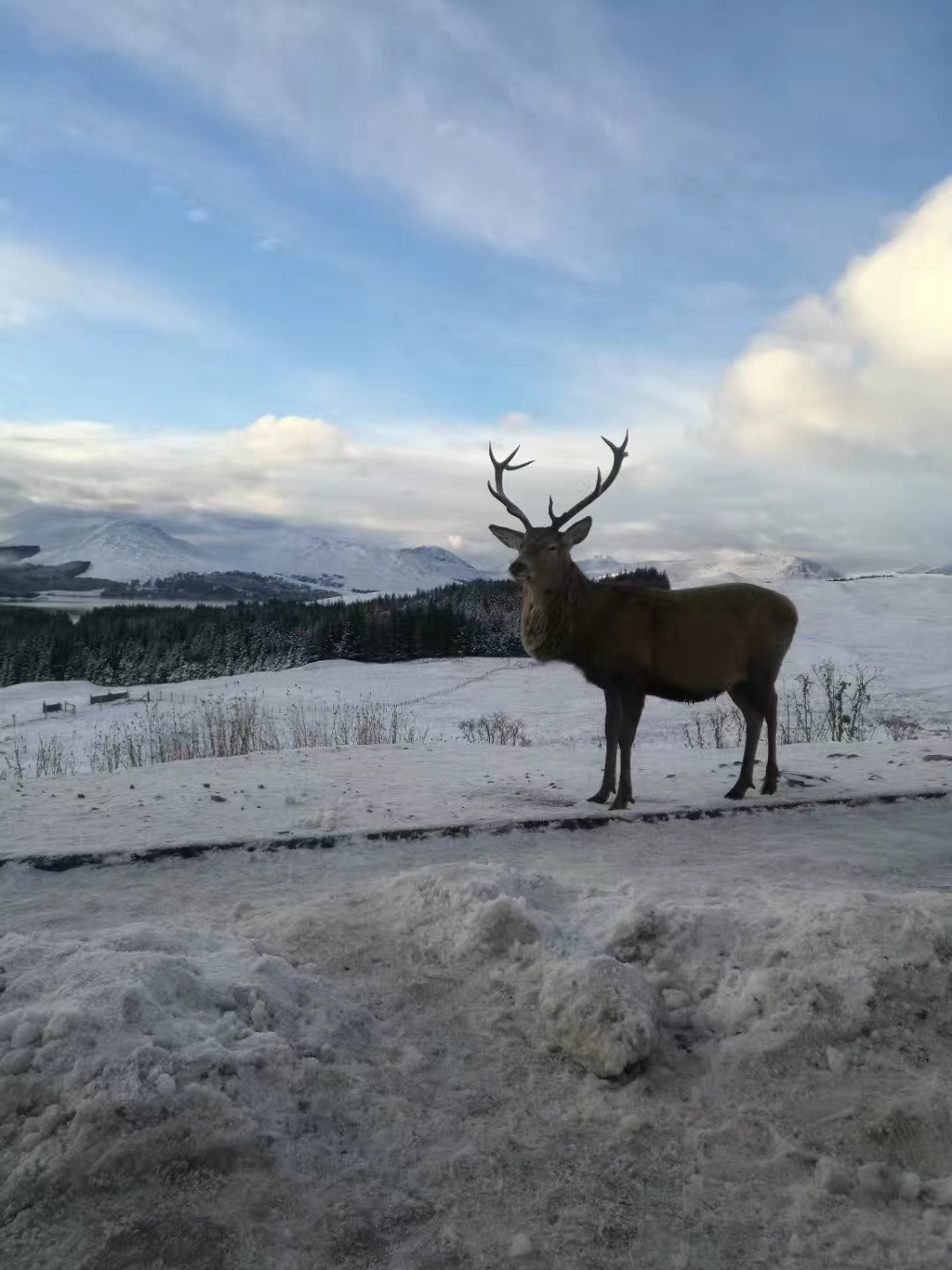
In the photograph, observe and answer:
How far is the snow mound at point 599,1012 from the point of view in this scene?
7.42 ft

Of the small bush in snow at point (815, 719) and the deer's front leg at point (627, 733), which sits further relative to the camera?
the small bush in snow at point (815, 719)

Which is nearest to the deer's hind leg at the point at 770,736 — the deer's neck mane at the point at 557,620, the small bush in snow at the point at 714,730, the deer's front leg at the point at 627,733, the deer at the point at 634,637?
the deer at the point at 634,637

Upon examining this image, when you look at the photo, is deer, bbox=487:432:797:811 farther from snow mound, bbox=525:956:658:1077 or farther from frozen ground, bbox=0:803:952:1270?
snow mound, bbox=525:956:658:1077

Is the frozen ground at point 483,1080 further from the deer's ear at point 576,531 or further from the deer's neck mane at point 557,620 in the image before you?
the deer's ear at point 576,531

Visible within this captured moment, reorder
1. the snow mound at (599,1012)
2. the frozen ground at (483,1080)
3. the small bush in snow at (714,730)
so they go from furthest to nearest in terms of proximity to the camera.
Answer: the small bush in snow at (714,730) → the snow mound at (599,1012) → the frozen ground at (483,1080)

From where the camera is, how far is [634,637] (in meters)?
5.70

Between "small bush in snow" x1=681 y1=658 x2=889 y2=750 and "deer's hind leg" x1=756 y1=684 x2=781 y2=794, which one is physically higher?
"deer's hind leg" x1=756 y1=684 x2=781 y2=794

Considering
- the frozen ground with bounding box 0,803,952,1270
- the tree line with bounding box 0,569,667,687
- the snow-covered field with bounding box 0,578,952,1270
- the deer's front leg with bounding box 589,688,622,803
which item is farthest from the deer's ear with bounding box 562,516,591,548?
the tree line with bounding box 0,569,667,687

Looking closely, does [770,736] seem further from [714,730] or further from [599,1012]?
[714,730]

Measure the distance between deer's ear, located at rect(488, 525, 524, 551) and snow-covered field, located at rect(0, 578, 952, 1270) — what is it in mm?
2572

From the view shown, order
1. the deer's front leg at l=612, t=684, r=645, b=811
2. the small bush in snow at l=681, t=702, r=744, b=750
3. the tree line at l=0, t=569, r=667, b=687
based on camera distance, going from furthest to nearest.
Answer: the tree line at l=0, t=569, r=667, b=687
the small bush in snow at l=681, t=702, r=744, b=750
the deer's front leg at l=612, t=684, r=645, b=811

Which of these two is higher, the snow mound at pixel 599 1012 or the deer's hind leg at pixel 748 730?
the deer's hind leg at pixel 748 730

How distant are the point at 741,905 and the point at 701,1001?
73 centimetres

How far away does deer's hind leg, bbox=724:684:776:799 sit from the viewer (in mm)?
5852
